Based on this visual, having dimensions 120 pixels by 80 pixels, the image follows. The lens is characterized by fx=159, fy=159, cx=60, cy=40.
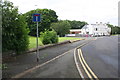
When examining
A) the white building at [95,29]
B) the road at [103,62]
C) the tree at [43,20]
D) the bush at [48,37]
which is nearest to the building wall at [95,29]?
the white building at [95,29]

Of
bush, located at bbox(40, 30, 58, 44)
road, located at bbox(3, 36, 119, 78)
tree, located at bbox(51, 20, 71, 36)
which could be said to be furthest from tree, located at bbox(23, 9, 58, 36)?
road, located at bbox(3, 36, 119, 78)

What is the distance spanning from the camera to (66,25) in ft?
223

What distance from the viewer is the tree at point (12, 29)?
1100 cm

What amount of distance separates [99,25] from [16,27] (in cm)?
11146

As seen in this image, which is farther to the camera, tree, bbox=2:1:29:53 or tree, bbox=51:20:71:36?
tree, bbox=51:20:71:36

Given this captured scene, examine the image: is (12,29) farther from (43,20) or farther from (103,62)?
(43,20)

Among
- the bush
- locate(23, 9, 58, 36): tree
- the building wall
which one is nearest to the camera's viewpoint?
the bush

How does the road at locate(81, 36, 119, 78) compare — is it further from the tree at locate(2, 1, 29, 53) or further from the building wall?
the building wall

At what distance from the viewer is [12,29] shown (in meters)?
11.5

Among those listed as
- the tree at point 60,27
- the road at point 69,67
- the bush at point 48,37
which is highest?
the tree at point 60,27

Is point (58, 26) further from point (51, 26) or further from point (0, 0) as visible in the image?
point (0, 0)

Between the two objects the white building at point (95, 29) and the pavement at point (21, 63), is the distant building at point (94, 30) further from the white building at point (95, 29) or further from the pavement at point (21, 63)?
the pavement at point (21, 63)

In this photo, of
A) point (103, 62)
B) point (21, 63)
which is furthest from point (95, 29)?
point (21, 63)

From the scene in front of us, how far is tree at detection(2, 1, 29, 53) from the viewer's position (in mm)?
11000
